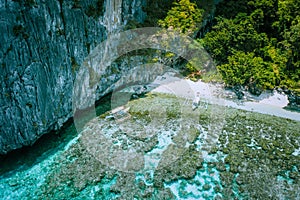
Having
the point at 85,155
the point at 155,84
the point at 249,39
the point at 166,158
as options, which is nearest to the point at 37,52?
the point at 85,155

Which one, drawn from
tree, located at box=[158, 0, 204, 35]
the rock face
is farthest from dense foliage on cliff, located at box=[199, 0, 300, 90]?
the rock face

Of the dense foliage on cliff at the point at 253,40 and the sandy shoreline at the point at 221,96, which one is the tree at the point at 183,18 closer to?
the dense foliage on cliff at the point at 253,40

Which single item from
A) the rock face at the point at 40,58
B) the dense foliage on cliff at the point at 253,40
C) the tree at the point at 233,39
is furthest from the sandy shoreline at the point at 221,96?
the rock face at the point at 40,58

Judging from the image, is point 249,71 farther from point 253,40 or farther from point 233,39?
point 233,39

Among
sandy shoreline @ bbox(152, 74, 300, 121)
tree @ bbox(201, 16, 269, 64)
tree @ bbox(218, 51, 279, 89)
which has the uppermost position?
tree @ bbox(201, 16, 269, 64)

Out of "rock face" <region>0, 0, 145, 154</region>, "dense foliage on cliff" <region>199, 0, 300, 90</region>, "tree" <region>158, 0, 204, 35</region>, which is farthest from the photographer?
"tree" <region>158, 0, 204, 35</region>

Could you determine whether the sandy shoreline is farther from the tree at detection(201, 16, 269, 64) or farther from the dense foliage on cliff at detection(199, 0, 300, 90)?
the tree at detection(201, 16, 269, 64)

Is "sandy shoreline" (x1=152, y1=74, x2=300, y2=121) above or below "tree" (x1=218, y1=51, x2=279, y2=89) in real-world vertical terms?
below
